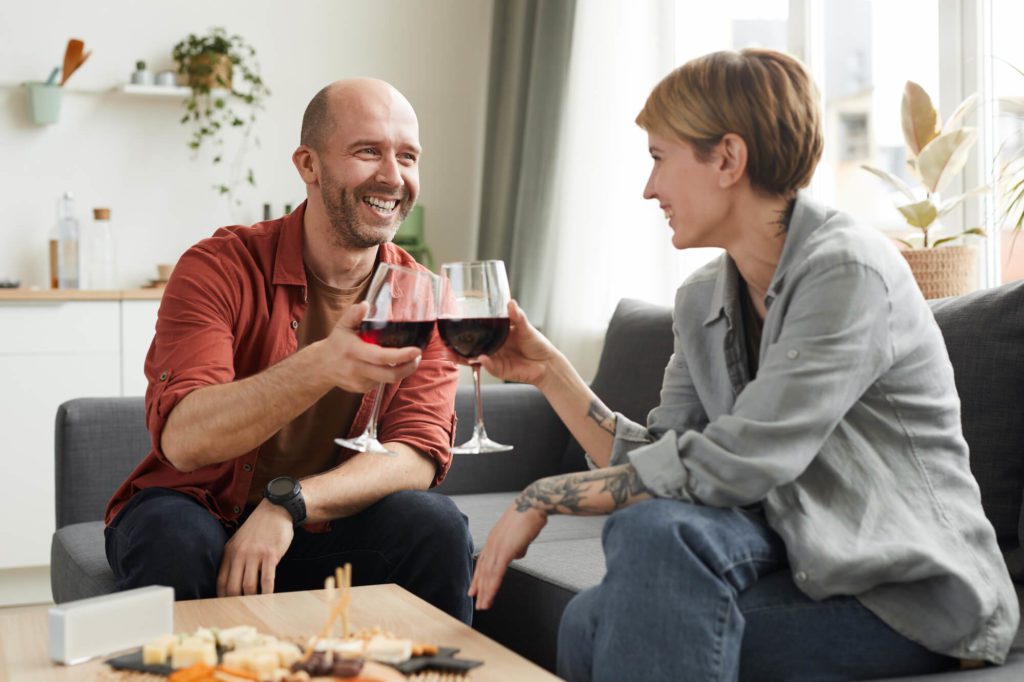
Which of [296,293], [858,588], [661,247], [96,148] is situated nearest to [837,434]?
[858,588]

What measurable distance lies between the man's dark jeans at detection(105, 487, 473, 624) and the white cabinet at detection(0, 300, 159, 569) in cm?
220

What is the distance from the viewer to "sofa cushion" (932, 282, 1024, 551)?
194 cm

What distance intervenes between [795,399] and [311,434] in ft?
3.40

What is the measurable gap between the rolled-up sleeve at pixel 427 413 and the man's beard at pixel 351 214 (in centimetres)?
21

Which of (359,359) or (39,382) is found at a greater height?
(359,359)

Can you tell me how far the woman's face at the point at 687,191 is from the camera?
1.53 meters

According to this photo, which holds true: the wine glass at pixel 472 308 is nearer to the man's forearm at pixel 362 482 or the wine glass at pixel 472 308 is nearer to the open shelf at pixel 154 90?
the man's forearm at pixel 362 482

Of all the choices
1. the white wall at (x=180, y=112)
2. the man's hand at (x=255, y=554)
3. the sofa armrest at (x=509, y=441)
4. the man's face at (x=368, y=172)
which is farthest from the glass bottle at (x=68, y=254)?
the man's hand at (x=255, y=554)

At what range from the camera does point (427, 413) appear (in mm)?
2152

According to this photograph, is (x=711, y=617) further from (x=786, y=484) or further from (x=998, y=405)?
(x=998, y=405)

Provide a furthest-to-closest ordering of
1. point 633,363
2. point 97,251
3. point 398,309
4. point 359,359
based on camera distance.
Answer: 1. point 97,251
2. point 633,363
3. point 359,359
4. point 398,309

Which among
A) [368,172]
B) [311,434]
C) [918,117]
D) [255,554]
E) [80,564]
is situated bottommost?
[80,564]

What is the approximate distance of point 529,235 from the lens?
4.42 metres

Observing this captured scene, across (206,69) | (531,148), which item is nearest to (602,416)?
(531,148)
